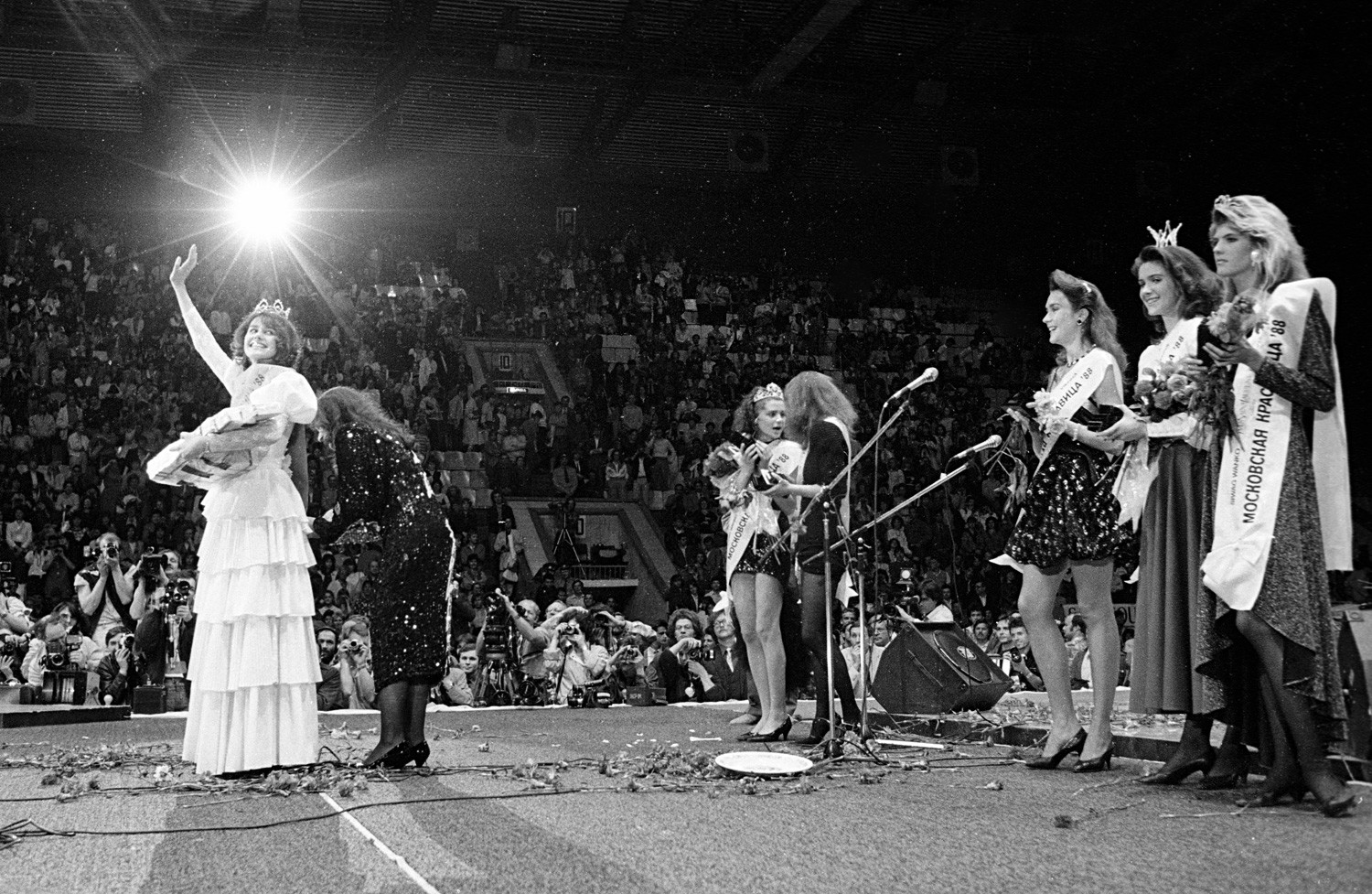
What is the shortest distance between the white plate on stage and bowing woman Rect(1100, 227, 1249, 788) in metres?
1.09

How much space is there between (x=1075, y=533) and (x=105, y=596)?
7749 mm

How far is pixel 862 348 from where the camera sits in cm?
1998

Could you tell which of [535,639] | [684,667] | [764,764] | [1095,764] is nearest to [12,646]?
[535,639]

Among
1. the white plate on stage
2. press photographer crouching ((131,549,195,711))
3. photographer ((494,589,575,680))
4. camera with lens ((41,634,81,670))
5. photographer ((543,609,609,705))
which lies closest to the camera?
the white plate on stage

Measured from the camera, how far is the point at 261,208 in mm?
19484

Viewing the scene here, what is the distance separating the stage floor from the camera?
2.56 m

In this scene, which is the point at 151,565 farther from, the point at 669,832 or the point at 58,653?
the point at 669,832

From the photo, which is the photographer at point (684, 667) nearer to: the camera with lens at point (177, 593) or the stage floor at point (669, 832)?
the camera with lens at point (177, 593)

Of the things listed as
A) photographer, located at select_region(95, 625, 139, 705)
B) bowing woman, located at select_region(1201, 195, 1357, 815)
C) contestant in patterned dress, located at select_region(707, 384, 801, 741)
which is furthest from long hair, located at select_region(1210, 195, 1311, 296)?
photographer, located at select_region(95, 625, 139, 705)

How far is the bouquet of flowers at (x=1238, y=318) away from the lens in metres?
3.24

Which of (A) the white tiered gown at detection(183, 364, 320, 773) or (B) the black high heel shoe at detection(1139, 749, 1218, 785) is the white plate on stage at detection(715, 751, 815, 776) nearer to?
(B) the black high heel shoe at detection(1139, 749, 1218, 785)

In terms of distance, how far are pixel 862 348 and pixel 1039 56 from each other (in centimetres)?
499

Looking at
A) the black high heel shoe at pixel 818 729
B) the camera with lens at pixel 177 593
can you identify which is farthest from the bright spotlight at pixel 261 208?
the black high heel shoe at pixel 818 729

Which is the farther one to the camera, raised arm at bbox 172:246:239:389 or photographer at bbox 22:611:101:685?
photographer at bbox 22:611:101:685
